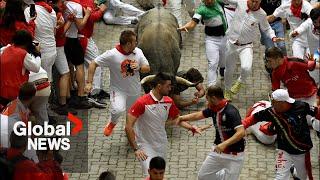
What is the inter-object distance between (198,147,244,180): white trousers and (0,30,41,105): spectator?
2.82m

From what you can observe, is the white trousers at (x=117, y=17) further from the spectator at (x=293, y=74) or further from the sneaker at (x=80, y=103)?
the spectator at (x=293, y=74)

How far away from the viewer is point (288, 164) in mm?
12203

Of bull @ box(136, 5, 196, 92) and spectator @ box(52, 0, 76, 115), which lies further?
bull @ box(136, 5, 196, 92)

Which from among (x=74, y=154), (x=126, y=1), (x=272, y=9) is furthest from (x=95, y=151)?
(x=126, y=1)

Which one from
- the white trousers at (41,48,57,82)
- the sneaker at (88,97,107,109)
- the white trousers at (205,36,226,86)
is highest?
the white trousers at (205,36,226,86)

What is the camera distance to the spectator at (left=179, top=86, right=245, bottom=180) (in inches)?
464

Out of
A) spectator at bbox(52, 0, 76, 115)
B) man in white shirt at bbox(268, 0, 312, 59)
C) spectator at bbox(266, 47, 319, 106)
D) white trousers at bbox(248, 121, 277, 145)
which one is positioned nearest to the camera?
spectator at bbox(266, 47, 319, 106)

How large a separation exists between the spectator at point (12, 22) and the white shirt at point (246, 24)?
379 centimetres

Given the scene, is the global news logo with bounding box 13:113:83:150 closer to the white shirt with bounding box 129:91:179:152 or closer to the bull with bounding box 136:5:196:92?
the white shirt with bounding box 129:91:179:152

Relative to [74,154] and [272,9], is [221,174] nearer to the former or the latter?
[74,154]

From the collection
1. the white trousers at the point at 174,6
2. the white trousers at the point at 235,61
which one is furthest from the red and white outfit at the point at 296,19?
the white trousers at the point at 174,6

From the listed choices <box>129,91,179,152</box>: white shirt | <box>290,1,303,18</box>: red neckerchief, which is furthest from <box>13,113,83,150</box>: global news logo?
<box>290,1,303,18</box>: red neckerchief

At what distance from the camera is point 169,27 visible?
623 inches

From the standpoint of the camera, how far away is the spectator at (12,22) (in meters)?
13.1
